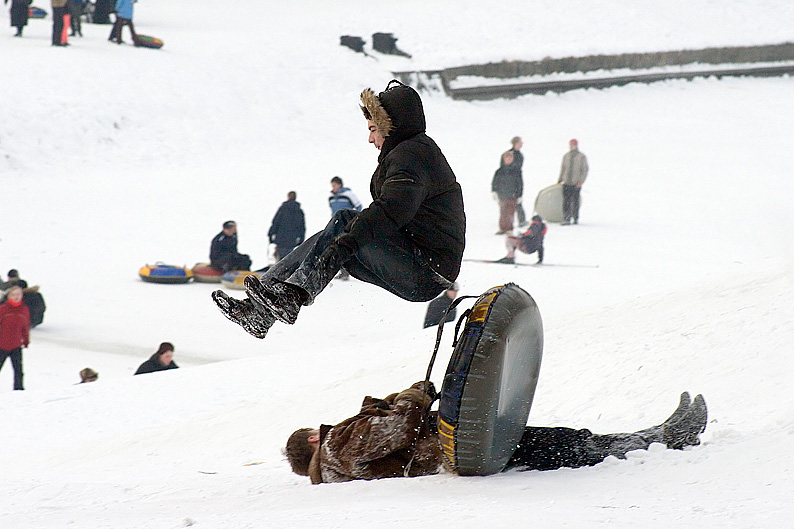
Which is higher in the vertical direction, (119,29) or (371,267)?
(119,29)

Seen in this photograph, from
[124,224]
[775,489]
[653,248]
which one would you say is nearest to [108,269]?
[124,224]

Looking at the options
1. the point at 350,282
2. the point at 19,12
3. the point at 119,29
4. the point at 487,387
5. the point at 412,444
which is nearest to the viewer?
the point at 487,387

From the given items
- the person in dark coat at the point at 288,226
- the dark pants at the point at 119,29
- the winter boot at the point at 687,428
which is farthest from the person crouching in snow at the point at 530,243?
the dark pants at the point at 119,29

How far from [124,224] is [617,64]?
15365 millimetres

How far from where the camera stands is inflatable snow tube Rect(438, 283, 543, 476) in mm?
3748

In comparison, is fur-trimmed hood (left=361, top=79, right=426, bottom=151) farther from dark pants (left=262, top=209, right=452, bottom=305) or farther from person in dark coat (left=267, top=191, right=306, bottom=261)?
person in dark coat (left=267, top=191, right=306, bottom=261)

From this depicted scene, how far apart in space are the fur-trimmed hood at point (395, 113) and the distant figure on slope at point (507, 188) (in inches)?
439

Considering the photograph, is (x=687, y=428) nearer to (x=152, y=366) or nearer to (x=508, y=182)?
(x=152, y=366)

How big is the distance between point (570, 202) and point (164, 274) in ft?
23.5

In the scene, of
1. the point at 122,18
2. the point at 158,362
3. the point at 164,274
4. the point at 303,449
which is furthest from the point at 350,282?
the point at 122,18

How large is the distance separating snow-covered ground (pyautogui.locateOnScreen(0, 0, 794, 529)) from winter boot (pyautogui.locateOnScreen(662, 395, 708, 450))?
0.12 m

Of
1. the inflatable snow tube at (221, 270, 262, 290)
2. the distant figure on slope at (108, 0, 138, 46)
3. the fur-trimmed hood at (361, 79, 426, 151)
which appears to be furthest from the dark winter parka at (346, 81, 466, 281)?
the distant figure on slope at (108, 0, 138, 46)

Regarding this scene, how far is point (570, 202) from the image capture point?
1609 cm

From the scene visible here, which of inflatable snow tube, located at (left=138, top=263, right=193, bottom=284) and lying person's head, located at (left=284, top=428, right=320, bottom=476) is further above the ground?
lying person's head, located at (left=284, top=428, right=320, bottom=476)
